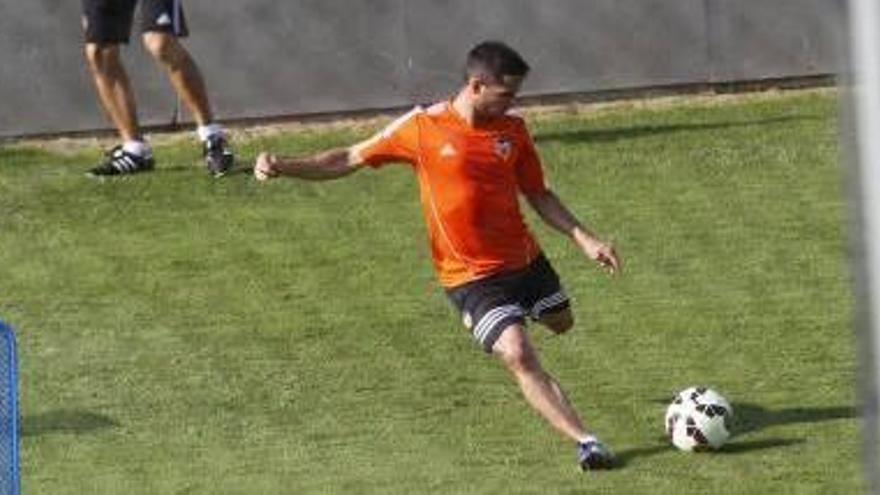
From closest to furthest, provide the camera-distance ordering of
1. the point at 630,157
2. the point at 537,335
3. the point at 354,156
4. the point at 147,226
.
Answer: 1. the point at 354,156
2. the point at 537,335
3. the point at 147,226
4. the point at 630,157

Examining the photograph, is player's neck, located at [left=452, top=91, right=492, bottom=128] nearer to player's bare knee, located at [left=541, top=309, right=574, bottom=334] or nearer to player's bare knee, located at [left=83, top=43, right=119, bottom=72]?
player's bare knee, located at [left=541, top=309, right=574, bottom=334]

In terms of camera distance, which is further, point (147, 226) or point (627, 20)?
point (627, 20)

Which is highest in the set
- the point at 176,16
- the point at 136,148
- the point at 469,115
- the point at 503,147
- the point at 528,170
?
the point at 176,16

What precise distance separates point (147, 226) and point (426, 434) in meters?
4.19

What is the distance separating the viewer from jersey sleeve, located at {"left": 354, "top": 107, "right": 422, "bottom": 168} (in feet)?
28.8

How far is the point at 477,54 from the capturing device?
841 centimetres

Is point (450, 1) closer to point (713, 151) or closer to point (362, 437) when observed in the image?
point (713, 151)

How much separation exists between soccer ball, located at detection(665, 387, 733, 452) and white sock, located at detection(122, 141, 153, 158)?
18.8 ft

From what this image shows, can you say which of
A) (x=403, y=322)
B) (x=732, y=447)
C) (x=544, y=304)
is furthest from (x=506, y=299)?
(x=403, y=322)

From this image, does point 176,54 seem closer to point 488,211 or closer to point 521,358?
point 488,211

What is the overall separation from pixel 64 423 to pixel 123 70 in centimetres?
466

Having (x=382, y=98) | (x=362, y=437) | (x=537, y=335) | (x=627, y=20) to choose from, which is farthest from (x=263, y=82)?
(x=362, y=437)

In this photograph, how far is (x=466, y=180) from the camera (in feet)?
28.5

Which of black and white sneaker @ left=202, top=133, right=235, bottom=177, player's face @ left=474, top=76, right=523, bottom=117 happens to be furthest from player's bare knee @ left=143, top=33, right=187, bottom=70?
player's face @ left=474, top=76, right=523, bottom=117
